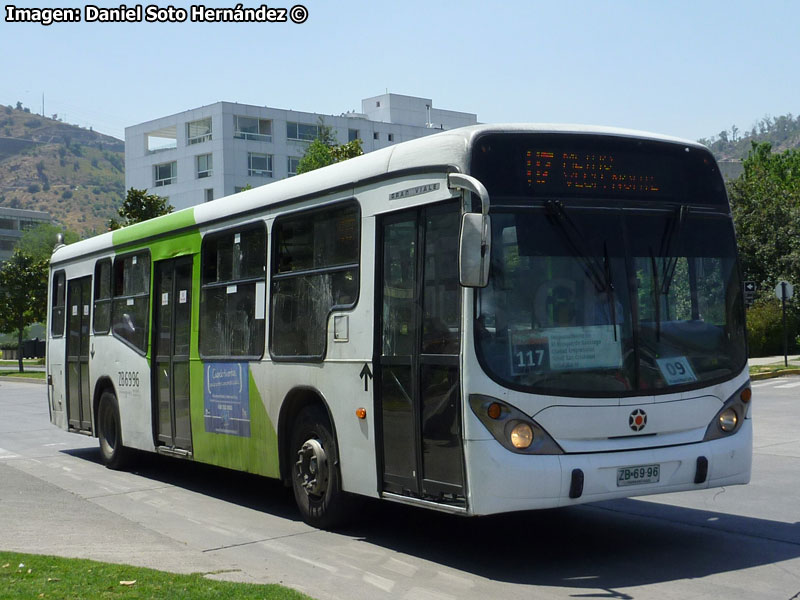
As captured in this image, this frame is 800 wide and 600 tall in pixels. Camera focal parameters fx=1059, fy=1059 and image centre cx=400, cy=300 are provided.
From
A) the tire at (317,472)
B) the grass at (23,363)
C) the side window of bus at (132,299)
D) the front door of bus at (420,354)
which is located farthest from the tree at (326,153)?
the grass at (23,363)

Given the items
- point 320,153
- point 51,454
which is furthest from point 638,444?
point 320,153

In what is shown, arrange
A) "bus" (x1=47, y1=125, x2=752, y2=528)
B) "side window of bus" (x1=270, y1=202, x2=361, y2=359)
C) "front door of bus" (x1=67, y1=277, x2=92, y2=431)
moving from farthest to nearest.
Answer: "front door of bus" (x1=67, y1=277, x2=92, y2=431) → "side window of bus" (x1=270, y1=202, x2=361, y2=359) → "bus" (x1=47, y1=125, x2=752, y2=528)

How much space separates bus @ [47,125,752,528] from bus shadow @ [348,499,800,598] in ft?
1.80

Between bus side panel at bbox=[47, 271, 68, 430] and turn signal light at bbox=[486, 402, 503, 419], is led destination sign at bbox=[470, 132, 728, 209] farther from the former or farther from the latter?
bus side panel at bbox=[47, 271, 68, 430]

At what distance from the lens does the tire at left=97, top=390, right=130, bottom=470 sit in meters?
14.1

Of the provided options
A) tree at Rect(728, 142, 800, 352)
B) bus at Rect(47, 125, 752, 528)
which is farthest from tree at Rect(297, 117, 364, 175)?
bus at Rect(47, 125, 752, 528)

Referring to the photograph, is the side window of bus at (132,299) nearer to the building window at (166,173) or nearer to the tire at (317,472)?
the tire at (317,472)

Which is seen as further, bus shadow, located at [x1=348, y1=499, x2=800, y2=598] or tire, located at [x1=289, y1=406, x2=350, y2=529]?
tire, located at [x1=289, y1=406, x2=350, y2=529]

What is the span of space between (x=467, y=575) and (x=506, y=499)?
0.74 m

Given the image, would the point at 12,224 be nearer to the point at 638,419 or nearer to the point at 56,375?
the point at 56,375

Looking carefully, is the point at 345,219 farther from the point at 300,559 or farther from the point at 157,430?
the point at 157,430

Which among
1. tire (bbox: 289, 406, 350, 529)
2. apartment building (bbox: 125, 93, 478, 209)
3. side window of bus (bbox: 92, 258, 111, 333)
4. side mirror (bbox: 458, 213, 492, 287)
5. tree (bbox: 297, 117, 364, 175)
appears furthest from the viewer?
apartment building (bbox: 125, 93, 478, 209)

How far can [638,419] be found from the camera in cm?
748

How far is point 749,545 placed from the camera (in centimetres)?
811
